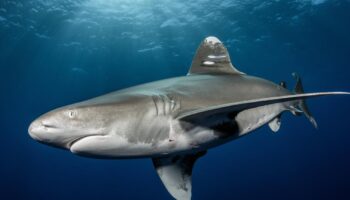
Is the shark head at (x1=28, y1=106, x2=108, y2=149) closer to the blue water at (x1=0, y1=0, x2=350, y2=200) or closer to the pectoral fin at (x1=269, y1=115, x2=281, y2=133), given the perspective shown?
the pectoral fin at (x1=269, y1=115, x2=281, y2=133)

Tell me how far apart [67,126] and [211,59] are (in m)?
2.99

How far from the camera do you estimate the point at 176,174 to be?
3.60 m

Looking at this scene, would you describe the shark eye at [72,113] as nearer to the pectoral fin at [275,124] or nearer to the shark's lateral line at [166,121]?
the shark's lateral line at [166,121]

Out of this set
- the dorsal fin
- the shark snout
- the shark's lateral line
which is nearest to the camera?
the shark snout

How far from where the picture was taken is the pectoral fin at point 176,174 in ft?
11.6

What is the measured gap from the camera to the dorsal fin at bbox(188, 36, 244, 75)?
4473 millimetres

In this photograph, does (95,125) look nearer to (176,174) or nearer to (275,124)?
(176,174)

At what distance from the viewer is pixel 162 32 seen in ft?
65.2

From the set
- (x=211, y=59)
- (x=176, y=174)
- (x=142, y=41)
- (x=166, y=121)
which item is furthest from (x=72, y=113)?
(x=142, y=41)

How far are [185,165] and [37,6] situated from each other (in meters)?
16.2

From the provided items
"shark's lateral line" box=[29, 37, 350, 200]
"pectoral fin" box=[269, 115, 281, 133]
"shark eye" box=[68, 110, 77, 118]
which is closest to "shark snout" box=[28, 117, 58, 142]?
"shark's lateral line" box=[29, 37, 350, 200]

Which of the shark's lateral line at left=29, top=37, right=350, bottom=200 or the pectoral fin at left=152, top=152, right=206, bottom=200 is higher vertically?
the shark's lateral line at left=29, top=37, right=350, bottom=200

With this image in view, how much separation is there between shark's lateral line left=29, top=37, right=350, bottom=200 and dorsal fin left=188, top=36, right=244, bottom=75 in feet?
1.72

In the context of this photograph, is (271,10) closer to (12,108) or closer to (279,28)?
(279,28)
